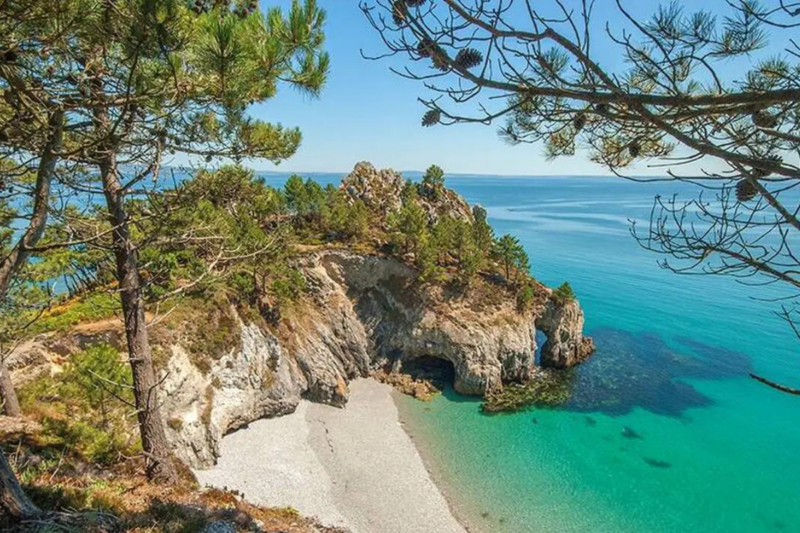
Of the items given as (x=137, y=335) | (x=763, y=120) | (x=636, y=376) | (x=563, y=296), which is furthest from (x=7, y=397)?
(x=636, y=376)

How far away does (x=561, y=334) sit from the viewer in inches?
1195

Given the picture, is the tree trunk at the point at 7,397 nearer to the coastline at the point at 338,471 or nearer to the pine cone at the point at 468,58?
the coastline at the point at 338,471

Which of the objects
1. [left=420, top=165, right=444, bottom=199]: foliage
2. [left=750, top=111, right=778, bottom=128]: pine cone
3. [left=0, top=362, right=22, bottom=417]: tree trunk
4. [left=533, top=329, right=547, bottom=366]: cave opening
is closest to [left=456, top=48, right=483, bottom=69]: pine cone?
[left=750, top=111, right=778, bottom=128]: pine cone

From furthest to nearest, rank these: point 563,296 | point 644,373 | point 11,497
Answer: point 563,296 < point 644,373 < point 11,497

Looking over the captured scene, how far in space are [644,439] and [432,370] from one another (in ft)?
42.4

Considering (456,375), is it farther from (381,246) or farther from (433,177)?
(433,177)

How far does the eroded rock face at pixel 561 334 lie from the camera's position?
99.2 ft

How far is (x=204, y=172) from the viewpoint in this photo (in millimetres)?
7520

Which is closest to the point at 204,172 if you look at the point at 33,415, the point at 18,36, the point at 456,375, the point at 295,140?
the point at 295,140

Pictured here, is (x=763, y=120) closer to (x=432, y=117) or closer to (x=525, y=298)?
(x=432, y=117)

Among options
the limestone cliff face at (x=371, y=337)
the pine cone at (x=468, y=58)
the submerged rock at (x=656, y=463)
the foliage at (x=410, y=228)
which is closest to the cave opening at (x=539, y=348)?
the limestone cliff face at (x=371, y=337)

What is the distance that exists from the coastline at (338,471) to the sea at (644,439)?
1.26 meters

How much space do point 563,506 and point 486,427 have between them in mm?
5927

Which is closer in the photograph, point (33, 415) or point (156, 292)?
point (33, 415)
